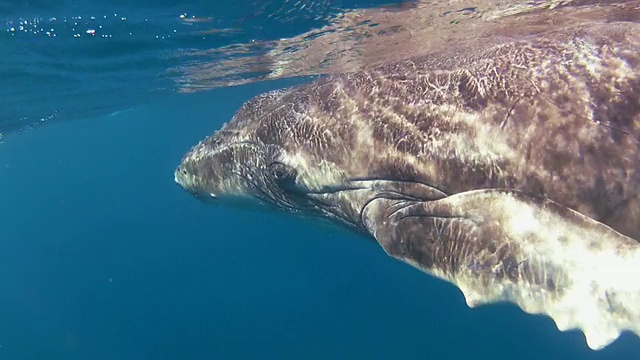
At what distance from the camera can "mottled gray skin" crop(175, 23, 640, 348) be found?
3377 millimetres

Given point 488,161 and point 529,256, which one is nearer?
point 529,256

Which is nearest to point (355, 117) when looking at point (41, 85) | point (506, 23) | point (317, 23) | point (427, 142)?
point (427, 142)

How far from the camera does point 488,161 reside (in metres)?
4.11

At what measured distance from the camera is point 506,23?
1357cm

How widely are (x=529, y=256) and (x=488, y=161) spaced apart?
988 millimetres

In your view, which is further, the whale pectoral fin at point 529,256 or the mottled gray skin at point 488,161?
the mottled gray skin at point 488,161

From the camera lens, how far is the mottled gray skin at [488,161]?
338 centimetres

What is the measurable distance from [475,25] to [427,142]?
1103cm

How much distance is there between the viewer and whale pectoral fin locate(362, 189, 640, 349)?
9.81 ft

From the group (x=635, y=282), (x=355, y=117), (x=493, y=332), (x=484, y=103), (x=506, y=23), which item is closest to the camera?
(x=635, y=282)

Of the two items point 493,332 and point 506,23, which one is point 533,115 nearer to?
point 506,23

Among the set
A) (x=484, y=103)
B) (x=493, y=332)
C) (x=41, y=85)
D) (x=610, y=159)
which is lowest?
(x=493, y=332)

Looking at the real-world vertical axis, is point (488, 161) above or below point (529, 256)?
above

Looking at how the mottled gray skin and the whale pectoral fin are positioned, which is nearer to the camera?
the whale pectoral fin
